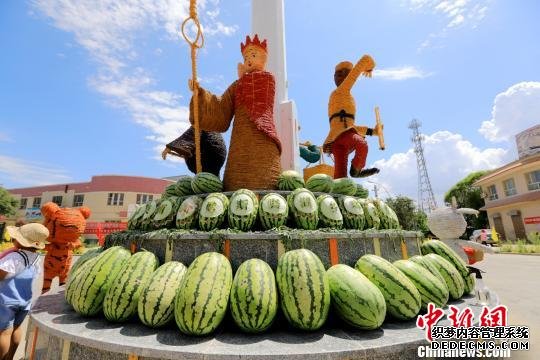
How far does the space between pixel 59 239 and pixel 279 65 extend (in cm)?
787

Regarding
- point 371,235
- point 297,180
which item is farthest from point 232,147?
point 371,235

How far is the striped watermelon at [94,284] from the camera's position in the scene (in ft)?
10.2

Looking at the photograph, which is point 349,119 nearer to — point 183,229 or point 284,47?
point 284,47

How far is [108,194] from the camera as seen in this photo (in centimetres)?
3806

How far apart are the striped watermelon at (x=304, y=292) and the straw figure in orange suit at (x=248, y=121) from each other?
8.04 ft

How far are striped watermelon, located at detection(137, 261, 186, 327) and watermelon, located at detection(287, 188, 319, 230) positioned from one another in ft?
5.96

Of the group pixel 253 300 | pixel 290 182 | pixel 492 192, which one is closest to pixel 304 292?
pixel 253 300

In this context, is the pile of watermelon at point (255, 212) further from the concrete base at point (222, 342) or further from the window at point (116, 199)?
the window at point (116, 199)

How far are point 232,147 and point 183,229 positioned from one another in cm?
212

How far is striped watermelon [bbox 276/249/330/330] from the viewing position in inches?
104

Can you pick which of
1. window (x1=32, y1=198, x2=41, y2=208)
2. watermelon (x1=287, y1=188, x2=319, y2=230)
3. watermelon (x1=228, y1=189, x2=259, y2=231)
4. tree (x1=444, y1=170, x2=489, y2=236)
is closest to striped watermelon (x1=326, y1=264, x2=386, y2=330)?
watermelon (x1=287, y1=188, x2=319, y2=230)

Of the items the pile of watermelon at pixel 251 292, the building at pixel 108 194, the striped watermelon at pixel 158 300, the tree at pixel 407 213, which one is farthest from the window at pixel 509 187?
the building at pixel 108 194

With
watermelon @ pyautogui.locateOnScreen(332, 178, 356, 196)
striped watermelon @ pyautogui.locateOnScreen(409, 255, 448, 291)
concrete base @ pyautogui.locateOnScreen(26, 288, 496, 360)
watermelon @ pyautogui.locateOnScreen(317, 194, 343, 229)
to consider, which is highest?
watermelon @ pyautogui.locateOnScreen(332, 178, 356, 196)

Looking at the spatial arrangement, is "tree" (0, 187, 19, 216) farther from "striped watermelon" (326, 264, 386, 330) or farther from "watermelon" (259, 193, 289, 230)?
"striped watermelon" (326, 264, 386, 330)
